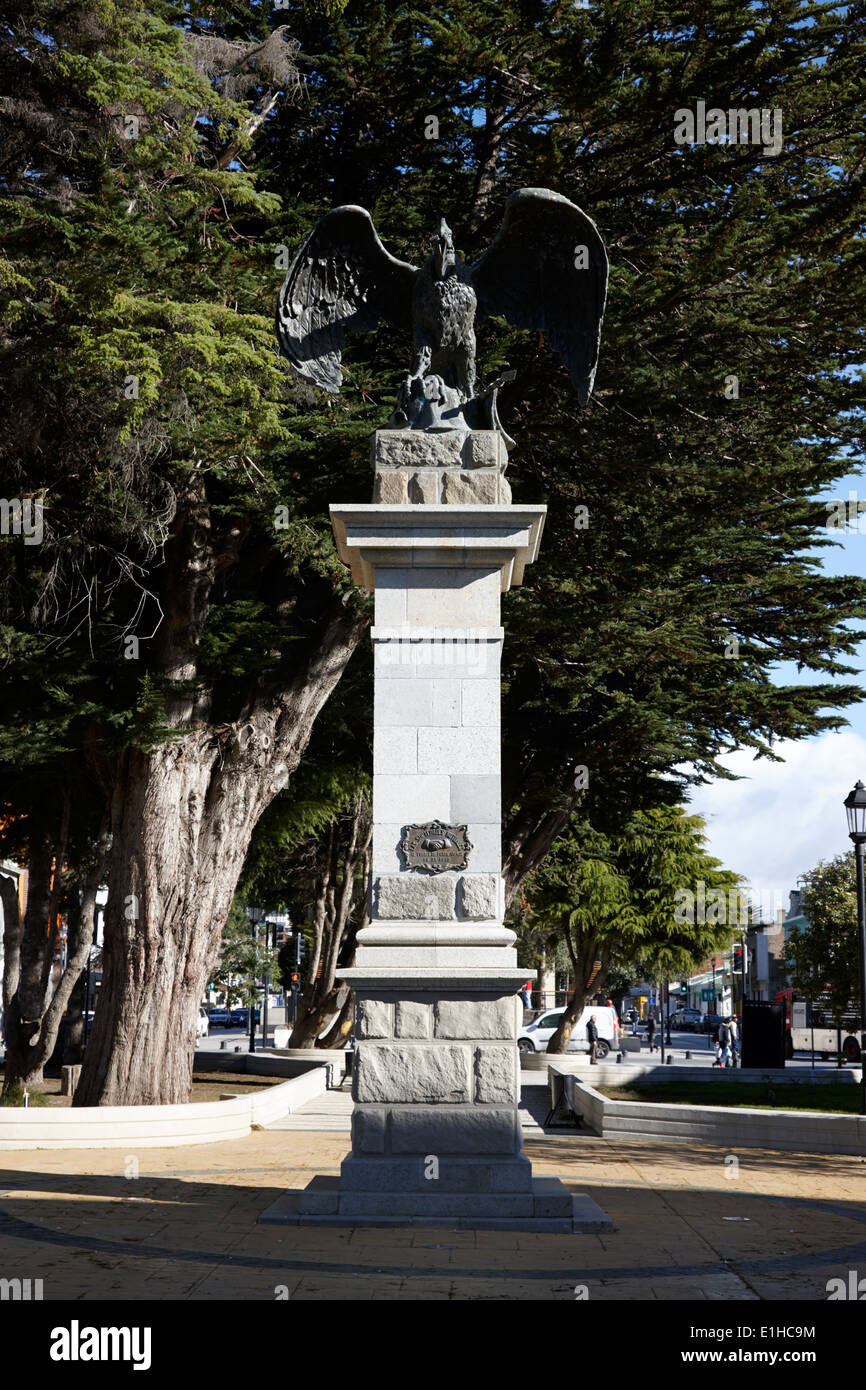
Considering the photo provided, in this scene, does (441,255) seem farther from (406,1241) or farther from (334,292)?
(406,1241)

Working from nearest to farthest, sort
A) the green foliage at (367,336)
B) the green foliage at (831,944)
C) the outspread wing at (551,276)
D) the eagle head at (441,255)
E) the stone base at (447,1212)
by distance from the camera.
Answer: the stone base at (447,1212), the eagle head at (441,255), the outspread wing at (551,276), the green foliage at (367,336), the green foliage at (831,944)

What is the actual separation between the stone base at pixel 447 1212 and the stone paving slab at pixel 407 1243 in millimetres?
114

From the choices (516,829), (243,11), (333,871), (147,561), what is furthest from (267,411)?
(333,871)

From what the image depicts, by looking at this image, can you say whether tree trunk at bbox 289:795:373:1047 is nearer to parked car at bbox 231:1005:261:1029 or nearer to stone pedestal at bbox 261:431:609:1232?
stone pedestal at bbox 261:431:609:1232

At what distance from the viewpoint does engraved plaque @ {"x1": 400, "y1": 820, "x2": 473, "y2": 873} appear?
973 centimetres

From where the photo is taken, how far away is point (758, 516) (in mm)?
20406

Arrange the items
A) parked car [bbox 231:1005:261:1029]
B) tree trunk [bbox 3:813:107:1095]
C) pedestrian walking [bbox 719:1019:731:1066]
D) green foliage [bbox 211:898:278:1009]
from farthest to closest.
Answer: parked car [bbox 231:1005:261:1029] < pedestrian walking [bbox 719:1019:731:1066] < green foliage [bbox 211:898:278:1009] < tree trunk [bbox 3:813:107:1095]

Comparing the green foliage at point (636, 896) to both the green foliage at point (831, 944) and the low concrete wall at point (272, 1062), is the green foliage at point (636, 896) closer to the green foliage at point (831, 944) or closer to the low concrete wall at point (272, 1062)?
the green foliage at point (831, 944)

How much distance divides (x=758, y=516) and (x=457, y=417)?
10.8 m

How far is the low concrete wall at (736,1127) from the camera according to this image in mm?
15562

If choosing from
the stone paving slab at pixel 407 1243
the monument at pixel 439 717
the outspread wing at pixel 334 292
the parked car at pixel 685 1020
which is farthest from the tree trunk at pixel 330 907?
the parked car at pixel 685 1020

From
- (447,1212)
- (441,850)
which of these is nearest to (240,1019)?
(441,850)

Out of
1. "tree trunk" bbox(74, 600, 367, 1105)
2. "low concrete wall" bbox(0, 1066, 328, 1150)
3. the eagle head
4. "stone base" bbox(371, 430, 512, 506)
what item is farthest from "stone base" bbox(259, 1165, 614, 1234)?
"tree trunk" bbox(74, 600, 367, 1105)

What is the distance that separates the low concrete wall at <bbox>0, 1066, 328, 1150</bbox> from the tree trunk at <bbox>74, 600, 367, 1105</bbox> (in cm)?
97
